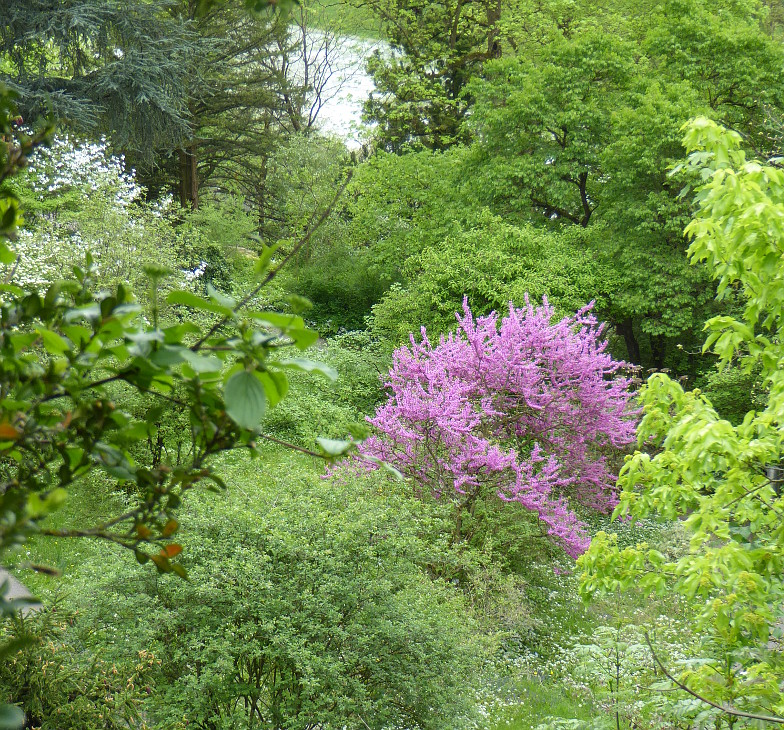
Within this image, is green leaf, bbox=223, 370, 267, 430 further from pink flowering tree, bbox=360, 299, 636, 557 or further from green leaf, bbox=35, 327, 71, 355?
pink flowering tree, bbox=360, 299, 636, 557

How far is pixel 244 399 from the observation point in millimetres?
893

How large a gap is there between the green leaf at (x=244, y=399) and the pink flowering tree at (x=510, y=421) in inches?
265

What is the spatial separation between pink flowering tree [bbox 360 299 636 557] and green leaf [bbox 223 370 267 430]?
22.1 feet

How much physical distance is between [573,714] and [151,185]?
20.0 m

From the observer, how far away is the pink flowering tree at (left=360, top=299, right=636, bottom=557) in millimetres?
7871

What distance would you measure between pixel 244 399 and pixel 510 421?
842 centimetres

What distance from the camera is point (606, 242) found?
47.9 feet

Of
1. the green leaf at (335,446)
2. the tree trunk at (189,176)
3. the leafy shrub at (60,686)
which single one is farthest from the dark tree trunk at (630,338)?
the green leaf at (335,446)

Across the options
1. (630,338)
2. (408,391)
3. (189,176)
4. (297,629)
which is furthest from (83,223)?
(630,338)

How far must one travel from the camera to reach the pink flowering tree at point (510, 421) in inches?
310

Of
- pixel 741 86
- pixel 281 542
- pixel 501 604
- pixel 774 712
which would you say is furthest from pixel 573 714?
pixel 741 86

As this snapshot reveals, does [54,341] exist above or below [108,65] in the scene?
below

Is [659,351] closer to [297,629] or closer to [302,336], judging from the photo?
[297,629]

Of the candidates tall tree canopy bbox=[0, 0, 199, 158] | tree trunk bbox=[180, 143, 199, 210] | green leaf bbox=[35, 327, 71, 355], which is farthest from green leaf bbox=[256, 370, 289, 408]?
tree trunk bbox=[180, 143, 199, 210]
